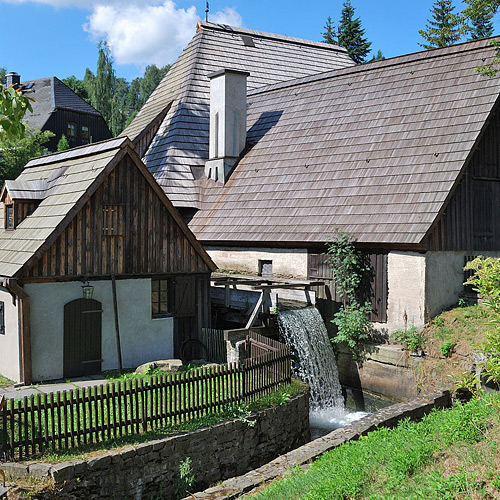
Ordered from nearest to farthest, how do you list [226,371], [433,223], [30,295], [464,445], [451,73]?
[464,445], [226,371], [30,295], [433,223], [451,73]

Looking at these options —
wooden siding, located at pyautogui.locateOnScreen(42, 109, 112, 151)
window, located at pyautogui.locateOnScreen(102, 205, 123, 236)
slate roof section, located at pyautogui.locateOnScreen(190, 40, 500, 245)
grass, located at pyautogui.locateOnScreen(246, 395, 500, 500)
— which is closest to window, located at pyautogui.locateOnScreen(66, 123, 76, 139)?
wooden siding, located at pyautogui.locateOnScreen(42, 109, 112, 151)

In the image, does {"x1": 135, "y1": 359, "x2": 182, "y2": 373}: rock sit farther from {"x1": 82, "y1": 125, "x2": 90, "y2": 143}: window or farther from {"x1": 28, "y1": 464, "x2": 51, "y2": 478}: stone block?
{"x1": 82, "y1": 125, "x2": 90, "y2": 143}: window

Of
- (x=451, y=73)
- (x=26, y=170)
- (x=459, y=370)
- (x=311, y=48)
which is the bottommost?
(x=459, y=370)

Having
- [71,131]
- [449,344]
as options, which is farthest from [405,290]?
[71,131]

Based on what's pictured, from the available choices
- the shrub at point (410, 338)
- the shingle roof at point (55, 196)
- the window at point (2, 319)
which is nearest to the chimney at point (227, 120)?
the shingle roof at point (55, 196)

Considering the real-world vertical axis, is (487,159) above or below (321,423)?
above

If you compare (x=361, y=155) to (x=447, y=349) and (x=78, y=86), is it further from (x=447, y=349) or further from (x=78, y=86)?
(x=78, y=86)

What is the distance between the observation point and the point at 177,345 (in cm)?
1531

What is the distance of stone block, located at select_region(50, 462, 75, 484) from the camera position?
8.25m

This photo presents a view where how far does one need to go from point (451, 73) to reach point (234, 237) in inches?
341

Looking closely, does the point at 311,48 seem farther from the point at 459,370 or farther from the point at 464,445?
the point at 464,445

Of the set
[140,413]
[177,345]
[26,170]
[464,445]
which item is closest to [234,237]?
[177,345]

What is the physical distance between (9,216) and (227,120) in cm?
1020

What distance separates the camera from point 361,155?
1873 cm
